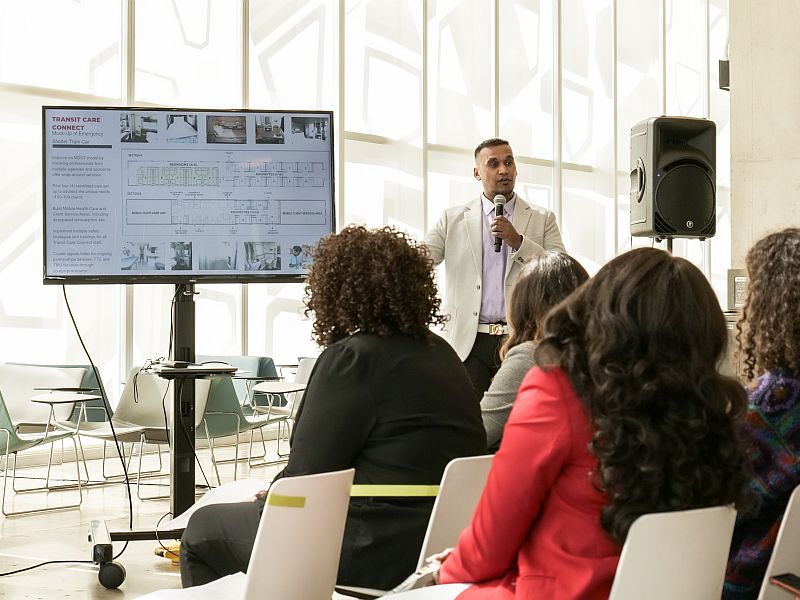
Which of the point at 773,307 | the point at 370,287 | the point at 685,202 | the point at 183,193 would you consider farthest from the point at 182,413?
the point at 685,202

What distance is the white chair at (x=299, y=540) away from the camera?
193 cm

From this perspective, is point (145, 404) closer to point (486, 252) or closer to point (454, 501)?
point (486, 252)

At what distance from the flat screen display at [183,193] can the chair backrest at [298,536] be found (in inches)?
77.1

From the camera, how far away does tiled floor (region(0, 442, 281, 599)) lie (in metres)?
3.86

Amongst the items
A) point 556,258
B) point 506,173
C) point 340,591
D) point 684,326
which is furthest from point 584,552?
point 506,173

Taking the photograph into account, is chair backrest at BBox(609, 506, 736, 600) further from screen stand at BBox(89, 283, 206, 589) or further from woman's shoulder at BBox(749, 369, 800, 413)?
screen stand at BBox(89, 283, 206, 589)

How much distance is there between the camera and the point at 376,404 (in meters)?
2.37

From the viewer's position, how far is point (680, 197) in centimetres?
555

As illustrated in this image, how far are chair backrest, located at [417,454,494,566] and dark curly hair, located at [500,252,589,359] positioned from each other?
770mm

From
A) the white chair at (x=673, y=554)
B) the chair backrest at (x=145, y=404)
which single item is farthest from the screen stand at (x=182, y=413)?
the white chair at (x=673, y=554)

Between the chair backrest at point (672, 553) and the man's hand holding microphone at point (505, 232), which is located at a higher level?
the man's hand holding microphone at point (505, 232)

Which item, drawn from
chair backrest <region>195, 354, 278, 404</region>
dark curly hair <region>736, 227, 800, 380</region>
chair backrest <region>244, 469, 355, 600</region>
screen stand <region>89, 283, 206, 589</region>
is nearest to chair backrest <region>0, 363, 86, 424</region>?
chair backrest <region>195, 354, 278, 404</region>

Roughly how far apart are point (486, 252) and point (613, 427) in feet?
10.7

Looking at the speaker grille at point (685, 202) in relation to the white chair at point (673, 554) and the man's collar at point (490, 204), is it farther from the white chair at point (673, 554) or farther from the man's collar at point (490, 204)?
the white chair at point (673, 554)
